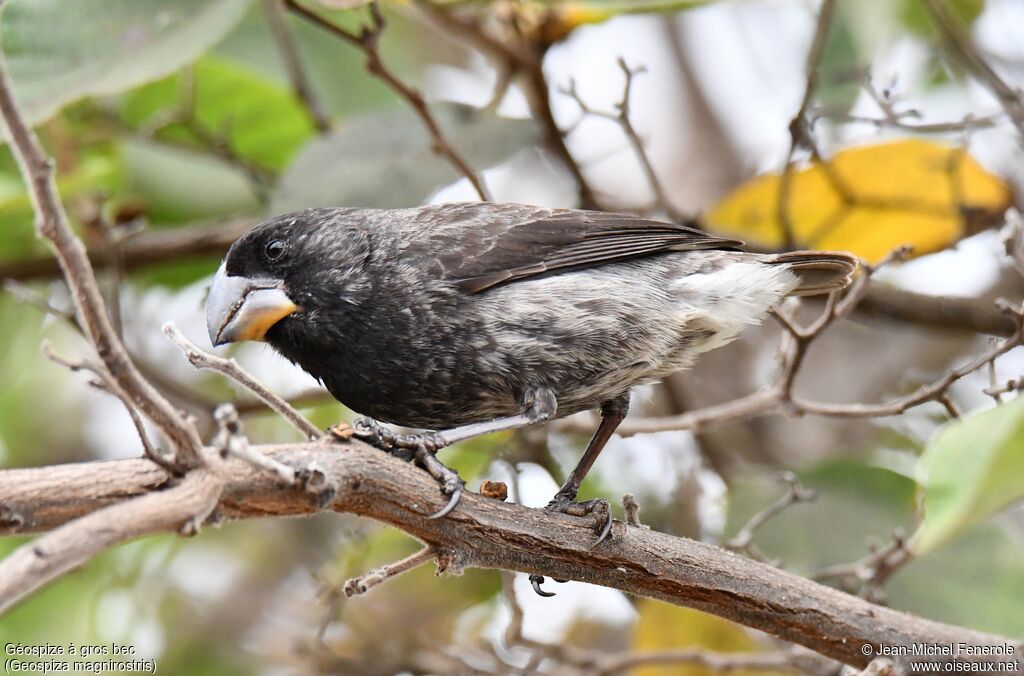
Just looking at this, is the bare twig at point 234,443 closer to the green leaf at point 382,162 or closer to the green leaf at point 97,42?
the green leaf at point 97,42

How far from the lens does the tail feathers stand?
9.95 ft

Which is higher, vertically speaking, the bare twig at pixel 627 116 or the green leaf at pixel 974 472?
the green leaf at pixel 974 472

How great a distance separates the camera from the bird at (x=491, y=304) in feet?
8.70

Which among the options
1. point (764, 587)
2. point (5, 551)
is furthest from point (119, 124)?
point (764, 587)

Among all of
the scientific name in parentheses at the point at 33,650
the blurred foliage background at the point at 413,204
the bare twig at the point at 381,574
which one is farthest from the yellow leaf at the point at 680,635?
the scientific name in parentheses at the point at 33,650

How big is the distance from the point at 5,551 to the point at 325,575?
3.44ft

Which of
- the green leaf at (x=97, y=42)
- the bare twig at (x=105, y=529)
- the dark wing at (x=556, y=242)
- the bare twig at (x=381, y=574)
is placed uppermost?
the green leaf at (x=97, y=42)

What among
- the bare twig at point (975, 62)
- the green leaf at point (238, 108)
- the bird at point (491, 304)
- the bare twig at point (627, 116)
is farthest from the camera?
the green leaf at point (238, 108)

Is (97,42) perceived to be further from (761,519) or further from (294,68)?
(761,519)

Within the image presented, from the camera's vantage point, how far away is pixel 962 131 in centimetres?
353

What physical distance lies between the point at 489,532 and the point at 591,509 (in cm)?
33

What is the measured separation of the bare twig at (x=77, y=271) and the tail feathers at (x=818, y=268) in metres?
1.87

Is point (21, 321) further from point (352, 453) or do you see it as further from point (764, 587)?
point (764, 587)

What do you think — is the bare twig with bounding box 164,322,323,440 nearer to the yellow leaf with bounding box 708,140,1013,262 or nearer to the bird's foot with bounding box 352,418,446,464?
the bird's foot with bounding box 352,418,446,464
